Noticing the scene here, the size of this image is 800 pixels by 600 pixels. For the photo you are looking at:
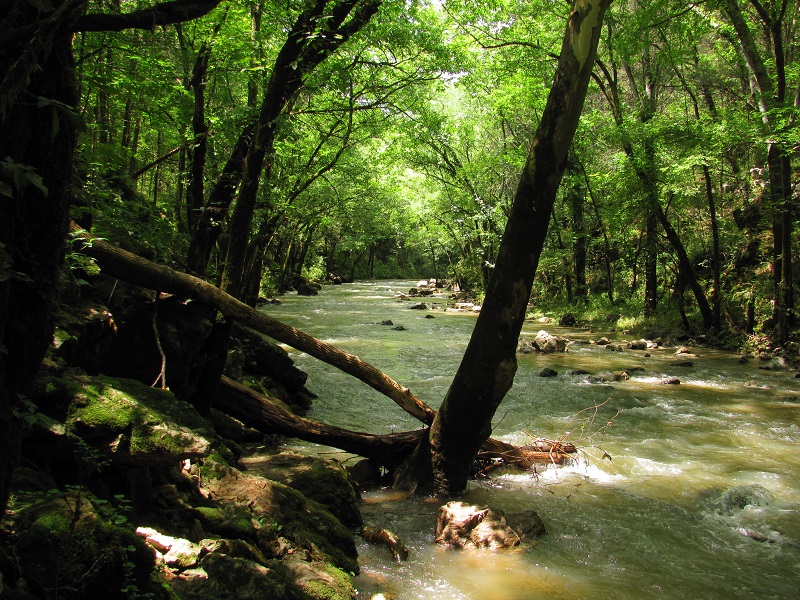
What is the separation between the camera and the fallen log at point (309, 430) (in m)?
5.99

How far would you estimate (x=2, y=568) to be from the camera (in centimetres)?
209

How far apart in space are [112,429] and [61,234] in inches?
61.4

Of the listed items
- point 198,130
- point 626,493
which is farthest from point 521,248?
point 198,130

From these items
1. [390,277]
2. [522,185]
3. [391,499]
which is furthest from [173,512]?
[390,277]

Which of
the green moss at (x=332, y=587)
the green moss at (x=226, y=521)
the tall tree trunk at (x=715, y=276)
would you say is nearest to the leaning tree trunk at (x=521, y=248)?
the green moss at (x=332, y=587)

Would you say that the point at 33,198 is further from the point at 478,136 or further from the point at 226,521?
the point at 478,136

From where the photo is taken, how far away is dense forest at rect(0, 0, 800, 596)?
2086mm

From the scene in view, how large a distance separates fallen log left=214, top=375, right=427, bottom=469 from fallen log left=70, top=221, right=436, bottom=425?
46 centimetres

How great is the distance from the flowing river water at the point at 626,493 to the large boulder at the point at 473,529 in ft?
0.38

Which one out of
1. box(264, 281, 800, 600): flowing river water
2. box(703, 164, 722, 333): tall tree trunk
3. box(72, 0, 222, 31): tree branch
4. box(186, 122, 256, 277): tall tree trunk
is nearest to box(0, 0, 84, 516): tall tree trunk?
box(72, 0, 222, 31): tree branch

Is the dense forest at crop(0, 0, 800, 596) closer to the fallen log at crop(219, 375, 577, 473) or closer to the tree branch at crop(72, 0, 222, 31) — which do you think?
the tree branch at crop(72, 0, 222, 31)

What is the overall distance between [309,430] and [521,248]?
3133 mm

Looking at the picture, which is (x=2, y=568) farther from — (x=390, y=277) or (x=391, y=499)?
(x=390, y=277)

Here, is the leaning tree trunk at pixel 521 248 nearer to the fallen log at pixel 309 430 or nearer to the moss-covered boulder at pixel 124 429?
the fallen log at pixel 309 430
